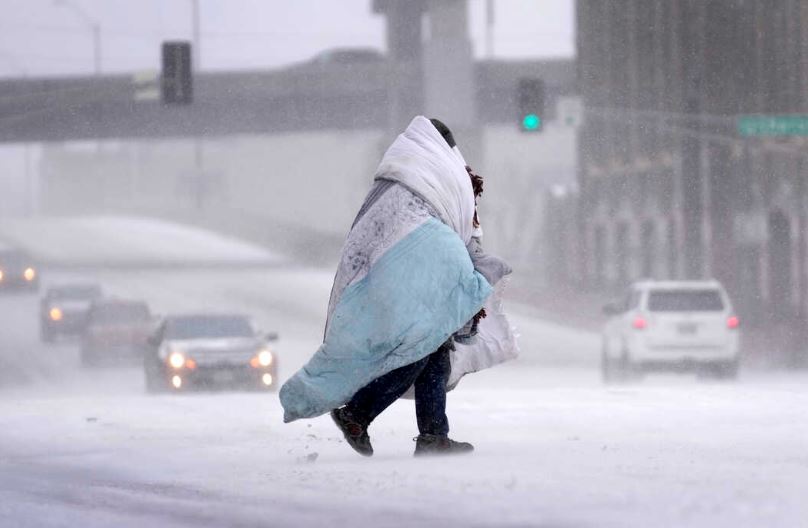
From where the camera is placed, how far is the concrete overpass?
7688 cm

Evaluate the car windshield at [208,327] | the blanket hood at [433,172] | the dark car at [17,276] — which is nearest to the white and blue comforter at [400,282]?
the blanket hood at [433,172]

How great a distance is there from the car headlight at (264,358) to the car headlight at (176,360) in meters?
1.12

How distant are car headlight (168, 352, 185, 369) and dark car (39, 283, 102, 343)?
18.6m

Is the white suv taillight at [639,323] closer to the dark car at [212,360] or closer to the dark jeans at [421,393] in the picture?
the dark car at [212,360]

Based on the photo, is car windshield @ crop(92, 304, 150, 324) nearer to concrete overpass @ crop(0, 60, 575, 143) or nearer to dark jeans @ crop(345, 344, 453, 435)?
dark jeans @ crop(345, 344, 453, 435)

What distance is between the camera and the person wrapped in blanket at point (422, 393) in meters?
7.48

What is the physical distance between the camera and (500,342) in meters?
7.81

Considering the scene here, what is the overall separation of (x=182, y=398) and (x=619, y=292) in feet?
185

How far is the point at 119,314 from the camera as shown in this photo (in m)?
36.3

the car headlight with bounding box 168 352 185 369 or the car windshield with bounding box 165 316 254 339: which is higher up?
the car windshield with bounding box 165 316 254 339

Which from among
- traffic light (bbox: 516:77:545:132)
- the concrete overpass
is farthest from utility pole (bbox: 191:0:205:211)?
traffic light (bbox: 516:77:545:132)

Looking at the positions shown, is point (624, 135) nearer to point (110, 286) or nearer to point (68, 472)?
point (110, 286)

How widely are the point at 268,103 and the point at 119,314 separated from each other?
46247mm

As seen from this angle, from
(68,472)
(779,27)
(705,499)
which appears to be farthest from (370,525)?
(779,27)
